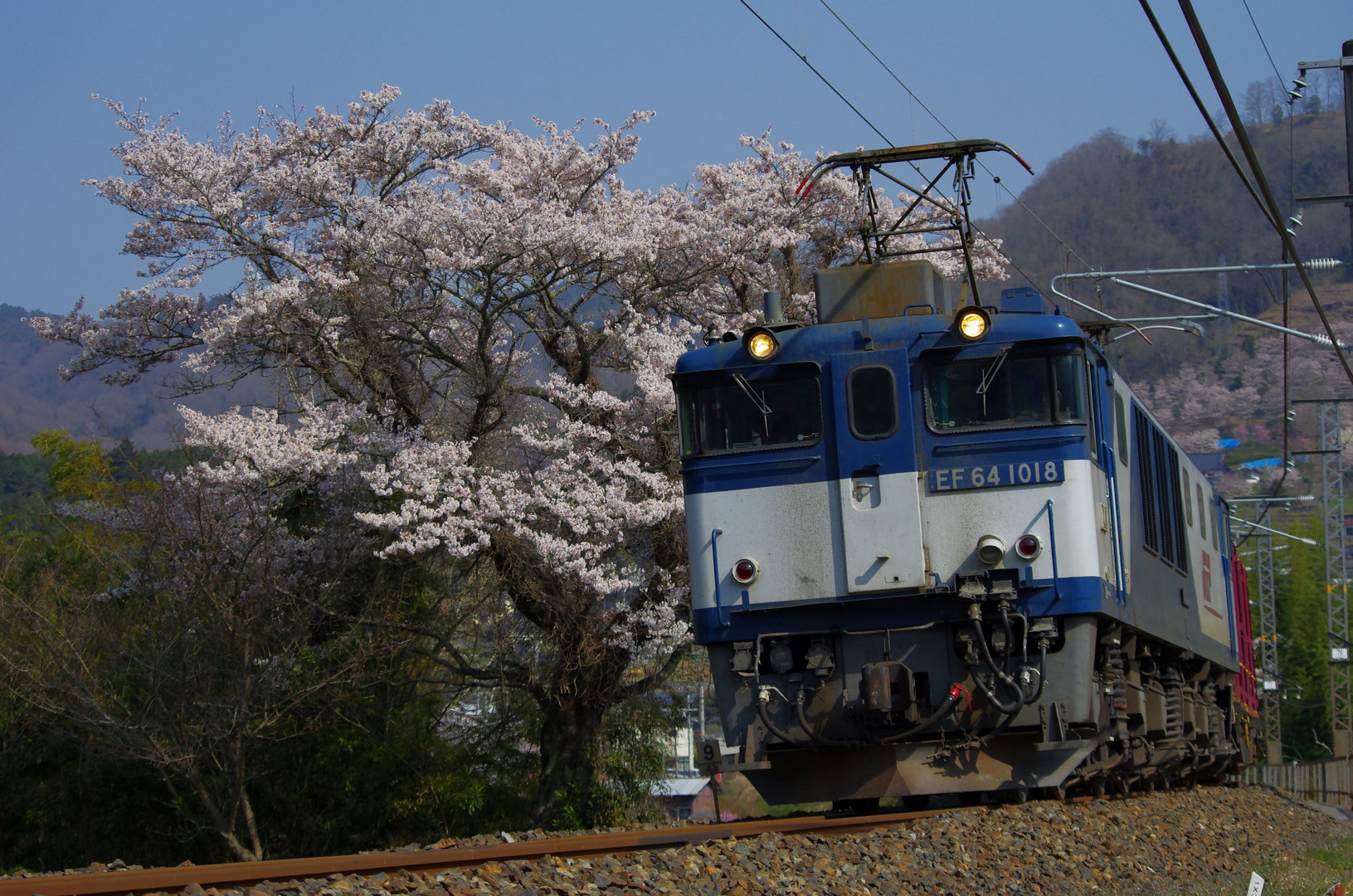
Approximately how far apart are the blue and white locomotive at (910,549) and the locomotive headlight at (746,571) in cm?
2

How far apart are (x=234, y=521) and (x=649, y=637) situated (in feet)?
18.3

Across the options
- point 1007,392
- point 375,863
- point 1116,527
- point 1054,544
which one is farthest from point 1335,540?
point 375,863

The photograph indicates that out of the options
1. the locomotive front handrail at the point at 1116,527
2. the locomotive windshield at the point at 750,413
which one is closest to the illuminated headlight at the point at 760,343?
the locomotive windshield at the point at 750,413

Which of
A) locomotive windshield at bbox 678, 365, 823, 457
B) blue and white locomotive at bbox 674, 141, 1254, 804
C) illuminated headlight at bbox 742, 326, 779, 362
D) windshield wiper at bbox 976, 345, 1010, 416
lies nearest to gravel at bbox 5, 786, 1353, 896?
blue and white locomotive at bbox 674, 141, 1254, 804

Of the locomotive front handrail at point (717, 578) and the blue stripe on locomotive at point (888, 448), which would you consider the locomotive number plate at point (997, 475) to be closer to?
the blue stripe on locomotive at point (888, 448)

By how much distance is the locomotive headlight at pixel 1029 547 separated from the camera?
9.67 m

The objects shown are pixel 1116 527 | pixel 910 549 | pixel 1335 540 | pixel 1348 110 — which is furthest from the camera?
pixel 1335 540

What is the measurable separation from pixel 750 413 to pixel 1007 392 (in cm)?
193

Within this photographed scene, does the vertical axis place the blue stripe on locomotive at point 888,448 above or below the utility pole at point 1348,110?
below

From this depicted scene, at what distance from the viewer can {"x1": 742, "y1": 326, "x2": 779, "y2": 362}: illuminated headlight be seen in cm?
1036

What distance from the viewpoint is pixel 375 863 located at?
766 cm

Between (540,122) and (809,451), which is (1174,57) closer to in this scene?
(809,451)

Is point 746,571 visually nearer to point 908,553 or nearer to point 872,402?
point 908,553

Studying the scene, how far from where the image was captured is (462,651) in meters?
19.8
